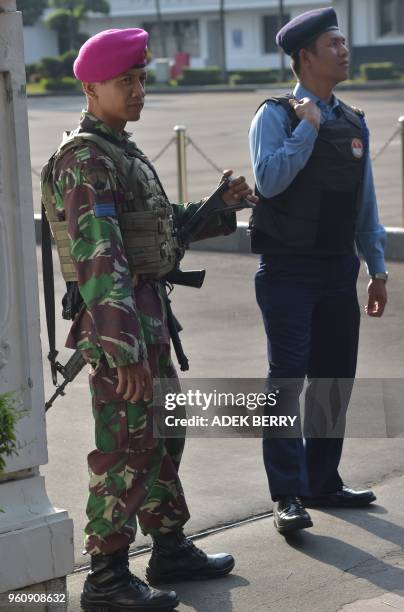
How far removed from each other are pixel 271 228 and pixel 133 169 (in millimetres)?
963

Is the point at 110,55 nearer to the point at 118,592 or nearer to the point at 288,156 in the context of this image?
the point at 288,156

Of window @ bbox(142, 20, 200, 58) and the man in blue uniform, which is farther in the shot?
window @ bbox(142, 20, 200, 58)

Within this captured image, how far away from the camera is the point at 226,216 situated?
4582 millimetres

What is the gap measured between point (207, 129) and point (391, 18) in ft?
127

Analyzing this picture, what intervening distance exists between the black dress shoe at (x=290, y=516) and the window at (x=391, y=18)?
59.9 m

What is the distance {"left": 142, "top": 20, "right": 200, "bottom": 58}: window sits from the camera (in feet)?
234

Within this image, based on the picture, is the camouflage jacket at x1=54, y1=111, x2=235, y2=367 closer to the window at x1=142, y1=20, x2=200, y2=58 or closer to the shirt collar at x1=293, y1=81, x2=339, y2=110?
the shirt collar at x1=293, y1=81, x2=339, y2=110

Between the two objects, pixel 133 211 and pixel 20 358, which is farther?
pixel 133 211

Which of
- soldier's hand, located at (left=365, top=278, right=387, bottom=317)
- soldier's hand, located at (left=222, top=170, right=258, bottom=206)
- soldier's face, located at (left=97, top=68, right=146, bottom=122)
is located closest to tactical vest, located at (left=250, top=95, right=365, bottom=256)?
soldier's hand, located at (left=365, top=278, right=387, bottom=317)

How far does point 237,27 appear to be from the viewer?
69.1 metres

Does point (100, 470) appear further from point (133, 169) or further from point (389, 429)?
point (389, 429)

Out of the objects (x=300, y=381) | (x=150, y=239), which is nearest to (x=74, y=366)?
(x=150, y=239)

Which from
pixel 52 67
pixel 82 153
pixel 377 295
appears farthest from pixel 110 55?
pixel 52 67

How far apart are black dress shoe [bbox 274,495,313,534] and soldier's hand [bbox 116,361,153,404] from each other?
3.58ft
